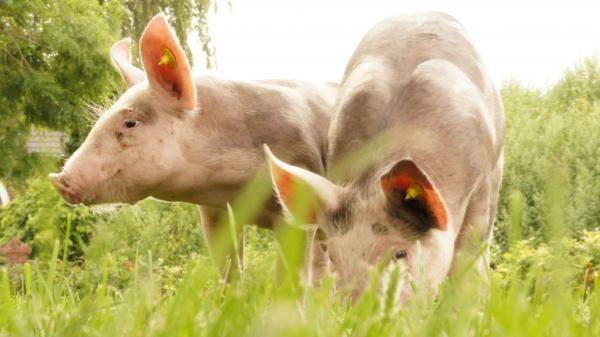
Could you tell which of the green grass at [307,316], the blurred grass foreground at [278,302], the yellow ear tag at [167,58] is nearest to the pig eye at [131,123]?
the yellow ear tag at [167,58]

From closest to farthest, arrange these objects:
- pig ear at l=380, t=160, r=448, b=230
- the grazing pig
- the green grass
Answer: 1. the green grass
2. pig ear at l=380, t=160, r=448, b=230
3. the grazing pig

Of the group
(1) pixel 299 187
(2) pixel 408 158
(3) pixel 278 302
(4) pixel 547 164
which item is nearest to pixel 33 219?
(4) pixel 547 164

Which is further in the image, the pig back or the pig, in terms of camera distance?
the pig

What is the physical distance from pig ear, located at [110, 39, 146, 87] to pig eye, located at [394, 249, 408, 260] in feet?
8.13

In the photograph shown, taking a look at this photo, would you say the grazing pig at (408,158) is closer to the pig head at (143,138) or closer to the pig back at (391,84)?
the pig back at (391,84)

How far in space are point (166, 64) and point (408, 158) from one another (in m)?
1.96

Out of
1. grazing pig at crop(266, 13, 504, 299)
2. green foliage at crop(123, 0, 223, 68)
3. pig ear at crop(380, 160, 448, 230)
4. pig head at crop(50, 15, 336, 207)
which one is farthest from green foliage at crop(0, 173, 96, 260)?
pig ear at crop(380, 160, 448, 230)

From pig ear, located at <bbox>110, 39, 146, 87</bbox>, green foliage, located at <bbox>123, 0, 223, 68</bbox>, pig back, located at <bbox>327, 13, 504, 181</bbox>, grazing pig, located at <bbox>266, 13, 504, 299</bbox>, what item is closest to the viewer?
grazing pig, located at <bbox>266, 13, 504, 299</bbox>

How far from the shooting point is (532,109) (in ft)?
52.7

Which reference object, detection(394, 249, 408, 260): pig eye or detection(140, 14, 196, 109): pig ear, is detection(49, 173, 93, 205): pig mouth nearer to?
detection(140, 14, 196, 109): pig ear

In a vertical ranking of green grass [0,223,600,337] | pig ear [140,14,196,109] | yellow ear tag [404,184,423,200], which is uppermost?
green grass [0,223,600,337]

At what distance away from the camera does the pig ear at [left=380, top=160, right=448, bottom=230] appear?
316cm

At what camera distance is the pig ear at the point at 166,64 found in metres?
4.50

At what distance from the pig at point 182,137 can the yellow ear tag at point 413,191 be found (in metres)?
1.46
